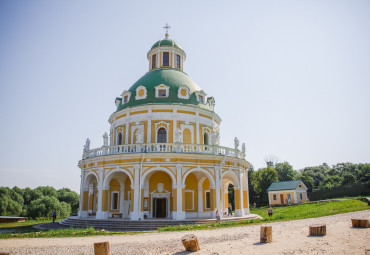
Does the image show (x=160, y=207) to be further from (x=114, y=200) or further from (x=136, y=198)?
(x=114, y=200)

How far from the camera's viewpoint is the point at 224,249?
998 centimetres

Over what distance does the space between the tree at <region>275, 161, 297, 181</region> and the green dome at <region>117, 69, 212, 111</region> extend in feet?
138

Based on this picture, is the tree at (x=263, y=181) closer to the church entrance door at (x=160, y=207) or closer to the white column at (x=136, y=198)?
the church entrance door at (x=160, y=207)

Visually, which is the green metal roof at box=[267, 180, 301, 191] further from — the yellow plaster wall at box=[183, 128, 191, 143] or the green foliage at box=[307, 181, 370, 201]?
the yellow plaster wall at box=[183, 128, 191, 143]

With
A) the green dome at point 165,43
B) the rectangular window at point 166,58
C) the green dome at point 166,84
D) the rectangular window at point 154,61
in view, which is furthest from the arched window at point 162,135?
the green dome at point 165,43

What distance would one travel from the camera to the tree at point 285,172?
2527 inches

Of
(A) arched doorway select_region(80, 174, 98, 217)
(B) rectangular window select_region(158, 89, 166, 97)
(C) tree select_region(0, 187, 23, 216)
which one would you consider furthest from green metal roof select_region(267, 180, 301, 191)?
(C) tree select_region(0, 187, 23, 216)

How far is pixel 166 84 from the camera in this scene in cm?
2834

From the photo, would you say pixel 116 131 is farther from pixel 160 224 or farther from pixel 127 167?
pixel 160 224

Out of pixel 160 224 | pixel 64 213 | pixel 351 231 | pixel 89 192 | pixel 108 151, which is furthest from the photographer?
pixel 64 213

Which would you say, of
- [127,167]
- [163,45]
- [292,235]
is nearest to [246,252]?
[292,235]

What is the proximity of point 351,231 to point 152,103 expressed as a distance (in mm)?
19476

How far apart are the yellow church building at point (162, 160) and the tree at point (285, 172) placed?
40.3 meters

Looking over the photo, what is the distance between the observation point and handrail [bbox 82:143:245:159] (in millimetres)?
22750
